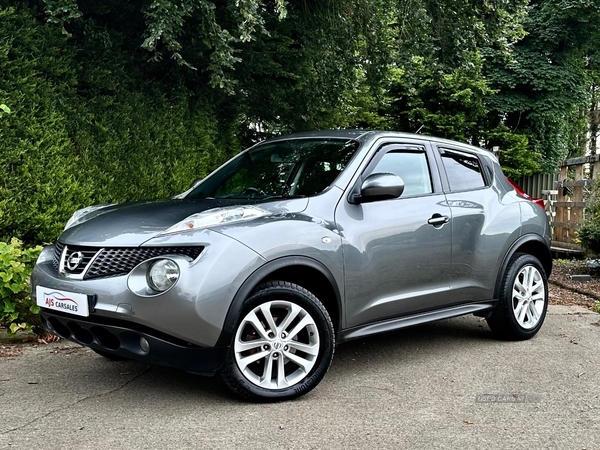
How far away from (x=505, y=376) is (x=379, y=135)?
Answer: 1.97m

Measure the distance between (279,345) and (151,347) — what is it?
30.4 inches

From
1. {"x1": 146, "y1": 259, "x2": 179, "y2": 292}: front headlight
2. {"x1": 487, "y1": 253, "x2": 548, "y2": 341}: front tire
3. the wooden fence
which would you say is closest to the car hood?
{"x1": 146, "y1": 259, "x2": 179, "y2": 292}: front headlight

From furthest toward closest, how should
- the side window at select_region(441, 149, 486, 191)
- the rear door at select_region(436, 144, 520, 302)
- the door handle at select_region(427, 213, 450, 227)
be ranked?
1. the side window at select_region(441, 149, 486, 191)
2. the rear door at select_region(436, 144, 520, 302)
3. the door handle at select_region(427, 213, 450, 227)

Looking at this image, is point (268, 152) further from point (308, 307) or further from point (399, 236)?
point (308, 307)

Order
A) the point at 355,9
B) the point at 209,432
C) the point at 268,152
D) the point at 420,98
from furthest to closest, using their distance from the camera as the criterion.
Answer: the point at 420,98, the point at 355,9, the point at 268,152, the point at 209,432

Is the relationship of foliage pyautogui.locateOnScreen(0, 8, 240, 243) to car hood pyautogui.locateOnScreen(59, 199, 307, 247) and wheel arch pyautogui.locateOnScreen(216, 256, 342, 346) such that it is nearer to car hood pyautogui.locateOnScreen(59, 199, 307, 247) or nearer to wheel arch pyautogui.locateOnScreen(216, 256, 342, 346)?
car hood pyautogui.locateOnScreen(59, 199, 307, 247)

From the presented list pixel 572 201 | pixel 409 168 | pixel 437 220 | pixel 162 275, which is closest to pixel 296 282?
pixel 162 275

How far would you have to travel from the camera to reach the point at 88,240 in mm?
4113

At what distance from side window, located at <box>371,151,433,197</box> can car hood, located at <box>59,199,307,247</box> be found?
899 millimetres

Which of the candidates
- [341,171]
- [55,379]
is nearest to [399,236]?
[341,171]

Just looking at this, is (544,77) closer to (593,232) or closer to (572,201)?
(572,201)

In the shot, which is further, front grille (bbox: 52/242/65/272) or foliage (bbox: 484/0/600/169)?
foliage (bbox: 484/0/600/169)

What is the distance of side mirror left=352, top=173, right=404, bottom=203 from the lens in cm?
454

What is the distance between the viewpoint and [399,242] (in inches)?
187
